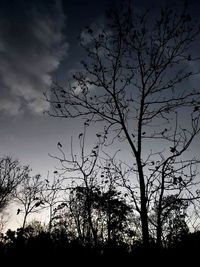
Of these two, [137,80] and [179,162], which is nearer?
[179,162]

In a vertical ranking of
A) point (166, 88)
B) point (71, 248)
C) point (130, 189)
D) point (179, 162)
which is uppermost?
point (166, 88)

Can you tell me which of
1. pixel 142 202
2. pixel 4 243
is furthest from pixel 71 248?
pixel 142 202

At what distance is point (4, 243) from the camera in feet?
17.6

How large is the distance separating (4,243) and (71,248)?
1.58 meters

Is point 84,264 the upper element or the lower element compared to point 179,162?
lower

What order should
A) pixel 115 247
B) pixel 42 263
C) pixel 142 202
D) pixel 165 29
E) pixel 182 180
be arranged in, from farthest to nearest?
pixel 165 29, pixel 182 180, pixel 142 202, pixel 115 247, pixel 42 263

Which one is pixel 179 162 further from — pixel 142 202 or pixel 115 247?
pixel 115 247

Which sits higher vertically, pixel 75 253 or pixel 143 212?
pixel 143 212

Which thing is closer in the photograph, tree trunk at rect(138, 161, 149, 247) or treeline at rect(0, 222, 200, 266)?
treeline at rect(0, 222, 200, 266)

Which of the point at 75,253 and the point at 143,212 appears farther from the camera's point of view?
the point at 143,212

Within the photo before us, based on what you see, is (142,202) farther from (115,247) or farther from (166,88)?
(166,88)

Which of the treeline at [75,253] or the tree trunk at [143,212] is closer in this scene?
the treeline at [75,253]

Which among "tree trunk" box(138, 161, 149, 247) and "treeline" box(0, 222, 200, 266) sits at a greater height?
"tree trunk" box(138, 161, 149, 247)

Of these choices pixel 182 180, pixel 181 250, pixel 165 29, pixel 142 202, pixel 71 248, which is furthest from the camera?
pixel 165 29
